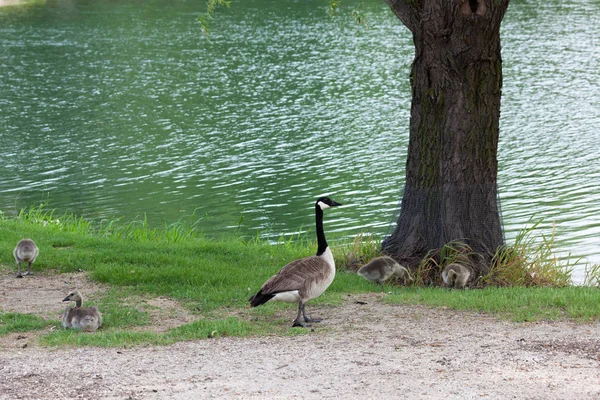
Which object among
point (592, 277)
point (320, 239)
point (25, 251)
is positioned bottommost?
point (592, 277)

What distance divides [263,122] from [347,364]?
2421 centimetres

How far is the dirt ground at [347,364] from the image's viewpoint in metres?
7.80

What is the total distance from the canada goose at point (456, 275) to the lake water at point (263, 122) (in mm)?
6064

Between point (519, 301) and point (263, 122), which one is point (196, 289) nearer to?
point (519, 301)

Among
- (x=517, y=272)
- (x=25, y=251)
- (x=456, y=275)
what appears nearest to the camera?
(x=456, y=275)

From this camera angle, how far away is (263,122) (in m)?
32.2

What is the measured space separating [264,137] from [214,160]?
356 cm

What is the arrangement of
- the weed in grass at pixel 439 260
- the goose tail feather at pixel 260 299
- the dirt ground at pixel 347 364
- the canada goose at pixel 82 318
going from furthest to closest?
the weed in grass at pixel 439 260
the canada goose at pixel 82 318
the goose tail feather at pixel 260 299
the dirt ground at pixel 347 364

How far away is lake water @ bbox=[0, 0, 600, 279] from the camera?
2183cm

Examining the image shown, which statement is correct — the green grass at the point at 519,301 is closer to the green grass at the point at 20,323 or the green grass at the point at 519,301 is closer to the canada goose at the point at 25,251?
the green grass at the point at 20,323

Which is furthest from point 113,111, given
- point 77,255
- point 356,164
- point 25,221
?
point 77,255

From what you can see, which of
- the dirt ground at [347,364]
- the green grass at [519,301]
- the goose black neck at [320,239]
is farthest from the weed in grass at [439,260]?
the goose black neck at [320,239]

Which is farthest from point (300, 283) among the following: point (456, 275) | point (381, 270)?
point (456, 275)

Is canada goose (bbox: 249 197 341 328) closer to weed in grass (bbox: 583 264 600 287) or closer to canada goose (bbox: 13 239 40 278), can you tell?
canada goose (bbox: 13 239 40 278)
